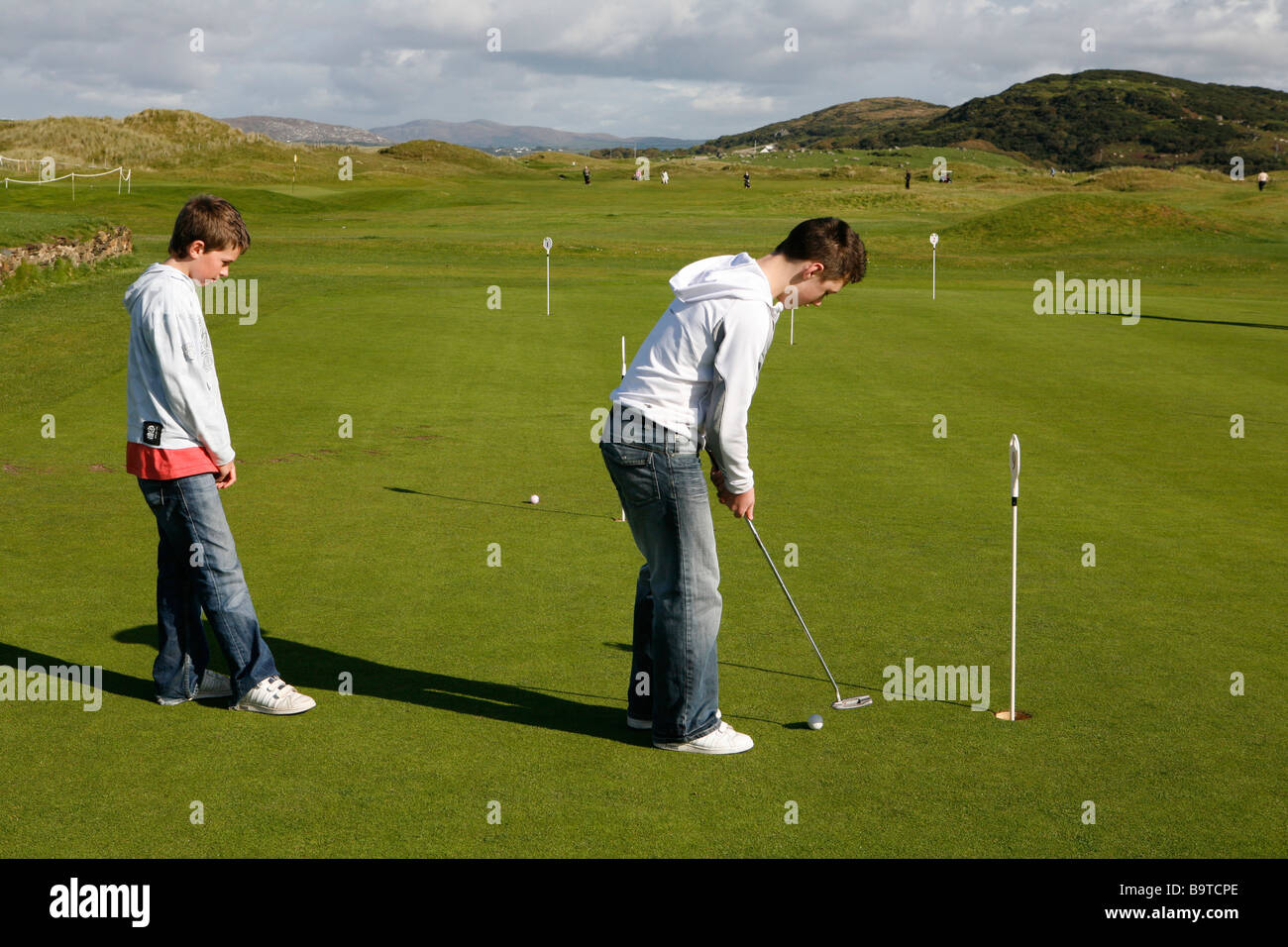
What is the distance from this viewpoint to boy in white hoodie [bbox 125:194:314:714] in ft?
17.1

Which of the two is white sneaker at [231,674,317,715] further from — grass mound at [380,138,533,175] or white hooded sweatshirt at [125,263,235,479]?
grass mound at [380,138,533,175]

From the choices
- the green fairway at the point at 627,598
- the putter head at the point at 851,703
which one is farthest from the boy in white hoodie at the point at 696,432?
A: the putter head at the point at 851,703

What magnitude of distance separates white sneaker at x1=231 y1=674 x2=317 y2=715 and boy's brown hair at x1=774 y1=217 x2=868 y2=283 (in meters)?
2.91

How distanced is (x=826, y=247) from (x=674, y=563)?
144 cm

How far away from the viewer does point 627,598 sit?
7191 millimetres

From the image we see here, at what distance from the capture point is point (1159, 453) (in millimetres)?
11625

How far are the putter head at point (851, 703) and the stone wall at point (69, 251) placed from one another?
853 inches

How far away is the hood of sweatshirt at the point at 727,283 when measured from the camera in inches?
186

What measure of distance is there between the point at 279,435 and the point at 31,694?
661 centimetres

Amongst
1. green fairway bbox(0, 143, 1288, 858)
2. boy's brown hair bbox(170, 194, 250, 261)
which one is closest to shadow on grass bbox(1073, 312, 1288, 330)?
green fairway bbox(0, 143, 1288, 858)

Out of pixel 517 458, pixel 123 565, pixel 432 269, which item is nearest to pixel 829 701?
pixel 123 565

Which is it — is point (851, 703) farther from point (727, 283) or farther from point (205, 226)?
point (205, 226)

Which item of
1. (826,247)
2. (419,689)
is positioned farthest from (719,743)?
(826,247)

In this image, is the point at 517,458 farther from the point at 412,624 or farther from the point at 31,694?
the point at 31,694
